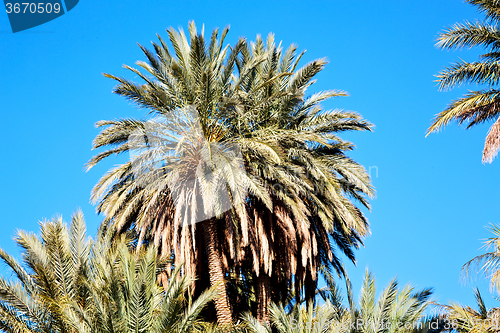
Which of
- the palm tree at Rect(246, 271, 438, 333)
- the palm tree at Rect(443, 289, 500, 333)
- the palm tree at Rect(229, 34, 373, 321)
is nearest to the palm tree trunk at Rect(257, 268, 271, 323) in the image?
the palm tree at Rect(229, 34, 373, 321)

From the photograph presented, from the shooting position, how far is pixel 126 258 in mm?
12852

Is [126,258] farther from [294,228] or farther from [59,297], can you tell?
[294,228]

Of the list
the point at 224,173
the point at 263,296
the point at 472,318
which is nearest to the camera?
the point at 472,318

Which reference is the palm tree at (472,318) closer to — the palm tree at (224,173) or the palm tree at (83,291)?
the palm tree at (224,173)

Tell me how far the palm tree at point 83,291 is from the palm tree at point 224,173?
9.20ft

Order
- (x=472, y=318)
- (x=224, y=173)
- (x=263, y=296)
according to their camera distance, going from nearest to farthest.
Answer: (x=472, y=318) → (x=224, y=173) → (x=263, y=296)

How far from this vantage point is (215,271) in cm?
1775

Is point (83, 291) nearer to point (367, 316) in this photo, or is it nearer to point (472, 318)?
point (367, 316)

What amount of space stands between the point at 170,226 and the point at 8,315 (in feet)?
19.4

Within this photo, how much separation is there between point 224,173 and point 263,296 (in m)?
4.53

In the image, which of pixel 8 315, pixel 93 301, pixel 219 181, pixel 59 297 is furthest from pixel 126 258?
pixel 219 181

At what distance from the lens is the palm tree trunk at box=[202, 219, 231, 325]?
1719 cm

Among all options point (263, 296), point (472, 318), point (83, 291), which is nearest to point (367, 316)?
point (472, 318)

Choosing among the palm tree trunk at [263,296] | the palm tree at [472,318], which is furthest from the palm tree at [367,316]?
the palm tree trunk at [263,296]
